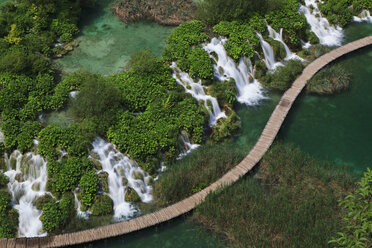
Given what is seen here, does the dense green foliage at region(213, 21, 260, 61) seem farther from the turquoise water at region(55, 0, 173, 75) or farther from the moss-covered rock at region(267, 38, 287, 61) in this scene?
the turquoise water at region(55, 0, 173, 75)

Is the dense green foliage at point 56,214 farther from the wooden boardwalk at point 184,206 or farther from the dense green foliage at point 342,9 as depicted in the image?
the dense green foliage at point 342,9

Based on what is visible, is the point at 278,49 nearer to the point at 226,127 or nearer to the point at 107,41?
the point at 226,127

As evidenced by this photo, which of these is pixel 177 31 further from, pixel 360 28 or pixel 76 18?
pixel 360 28

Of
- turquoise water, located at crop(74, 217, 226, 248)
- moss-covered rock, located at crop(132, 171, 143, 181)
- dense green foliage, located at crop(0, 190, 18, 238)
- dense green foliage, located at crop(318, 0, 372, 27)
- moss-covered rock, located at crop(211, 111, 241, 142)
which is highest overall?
dense green foliage, located at crop(318, 0, 372, 27)

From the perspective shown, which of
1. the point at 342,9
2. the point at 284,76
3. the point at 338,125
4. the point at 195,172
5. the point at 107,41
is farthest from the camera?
the point at 342,9

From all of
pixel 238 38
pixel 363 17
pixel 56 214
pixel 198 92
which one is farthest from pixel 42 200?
pixel 363 17

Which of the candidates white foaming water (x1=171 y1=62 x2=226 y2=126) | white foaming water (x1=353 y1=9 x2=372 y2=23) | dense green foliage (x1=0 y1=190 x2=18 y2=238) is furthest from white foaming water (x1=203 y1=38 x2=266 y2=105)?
dense green foliage (x1=0 y1=190 x2=18 y2=238)
